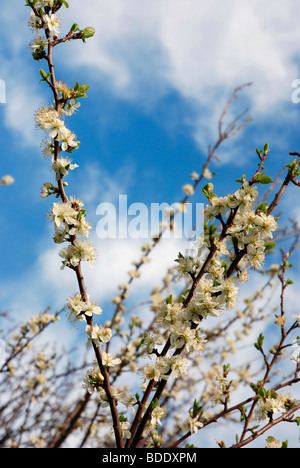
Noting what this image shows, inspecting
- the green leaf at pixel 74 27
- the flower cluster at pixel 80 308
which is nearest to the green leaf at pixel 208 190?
the flower cluster at pixel 80 308

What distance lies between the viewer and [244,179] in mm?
2387

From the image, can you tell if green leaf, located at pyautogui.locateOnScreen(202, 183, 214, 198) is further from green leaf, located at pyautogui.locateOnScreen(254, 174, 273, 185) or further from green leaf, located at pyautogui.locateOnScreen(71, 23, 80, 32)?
green leaf, located at pyautogui.locateOnScreen(71, 23, 80, 32)

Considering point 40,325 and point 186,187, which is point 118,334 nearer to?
point 40,325

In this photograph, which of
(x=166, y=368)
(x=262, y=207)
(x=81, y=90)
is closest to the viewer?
(x=166, y=368)

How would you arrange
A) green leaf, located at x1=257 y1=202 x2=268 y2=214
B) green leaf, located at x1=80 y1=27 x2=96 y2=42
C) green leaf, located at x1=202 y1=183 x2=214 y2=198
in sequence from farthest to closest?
green leaf, located at x1=80 y1=27 x2=96 y2=42
green leaf, located at x1=202 y1=183 x2=214 y2=198
green leaf, located at x1=257 y1=202 x2=268 y2=214

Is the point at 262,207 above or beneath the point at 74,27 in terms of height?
beneath

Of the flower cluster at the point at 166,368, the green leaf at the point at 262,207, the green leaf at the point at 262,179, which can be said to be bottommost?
the flower cluster at the point at 166,368

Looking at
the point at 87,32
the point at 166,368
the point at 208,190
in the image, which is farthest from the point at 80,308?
the point at 87,32

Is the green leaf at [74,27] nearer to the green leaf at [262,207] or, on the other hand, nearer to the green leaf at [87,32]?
the green leaf at [87,32]

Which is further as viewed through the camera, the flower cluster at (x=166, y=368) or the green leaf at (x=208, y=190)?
the green leaf at (x=208, y=190)

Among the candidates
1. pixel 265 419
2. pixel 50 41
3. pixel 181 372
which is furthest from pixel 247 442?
pixel 50 41

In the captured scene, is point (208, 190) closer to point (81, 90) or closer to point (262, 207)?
point (262, 207)

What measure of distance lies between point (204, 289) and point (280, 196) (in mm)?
755

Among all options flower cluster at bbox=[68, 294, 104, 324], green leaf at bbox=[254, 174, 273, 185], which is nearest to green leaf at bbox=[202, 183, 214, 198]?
green leaf at bbox=[254, 174, 273, 185]
